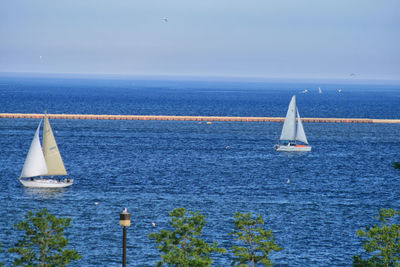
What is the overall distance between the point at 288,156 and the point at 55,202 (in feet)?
188

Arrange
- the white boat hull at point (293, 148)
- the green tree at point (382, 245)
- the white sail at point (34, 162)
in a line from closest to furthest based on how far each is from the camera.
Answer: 1. the green tree at point (382, 245)
2. the white sail at point (34, 162)
3. the white boat hull at point (293, 148)

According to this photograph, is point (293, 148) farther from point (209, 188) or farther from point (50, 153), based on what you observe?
point (50, 153)

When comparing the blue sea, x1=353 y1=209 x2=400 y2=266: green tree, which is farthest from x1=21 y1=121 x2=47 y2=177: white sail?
x1=353 y1=209 x2=400 y2=266: green tree

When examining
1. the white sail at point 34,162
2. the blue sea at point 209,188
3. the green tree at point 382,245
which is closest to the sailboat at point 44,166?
the white sail at point 34,162

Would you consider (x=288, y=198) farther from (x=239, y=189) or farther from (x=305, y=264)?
(x=305, y=264)

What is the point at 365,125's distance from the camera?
616 feet

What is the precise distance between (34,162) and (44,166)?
161 cm

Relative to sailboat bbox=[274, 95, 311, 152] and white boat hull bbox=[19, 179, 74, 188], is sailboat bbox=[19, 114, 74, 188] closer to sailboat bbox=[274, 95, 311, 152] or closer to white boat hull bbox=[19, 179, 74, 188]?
white boat hull bbox=[19, 179, 74, 188]

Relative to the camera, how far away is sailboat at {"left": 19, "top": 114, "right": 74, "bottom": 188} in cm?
8094

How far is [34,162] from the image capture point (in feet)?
271

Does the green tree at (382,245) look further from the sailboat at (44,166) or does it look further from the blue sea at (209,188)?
the sailboat at (44,166)

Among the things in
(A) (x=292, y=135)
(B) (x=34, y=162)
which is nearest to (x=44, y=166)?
(B) (x=34, y=162)

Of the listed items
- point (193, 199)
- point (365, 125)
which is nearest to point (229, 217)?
point (193, 199)

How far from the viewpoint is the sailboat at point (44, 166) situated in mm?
80938
